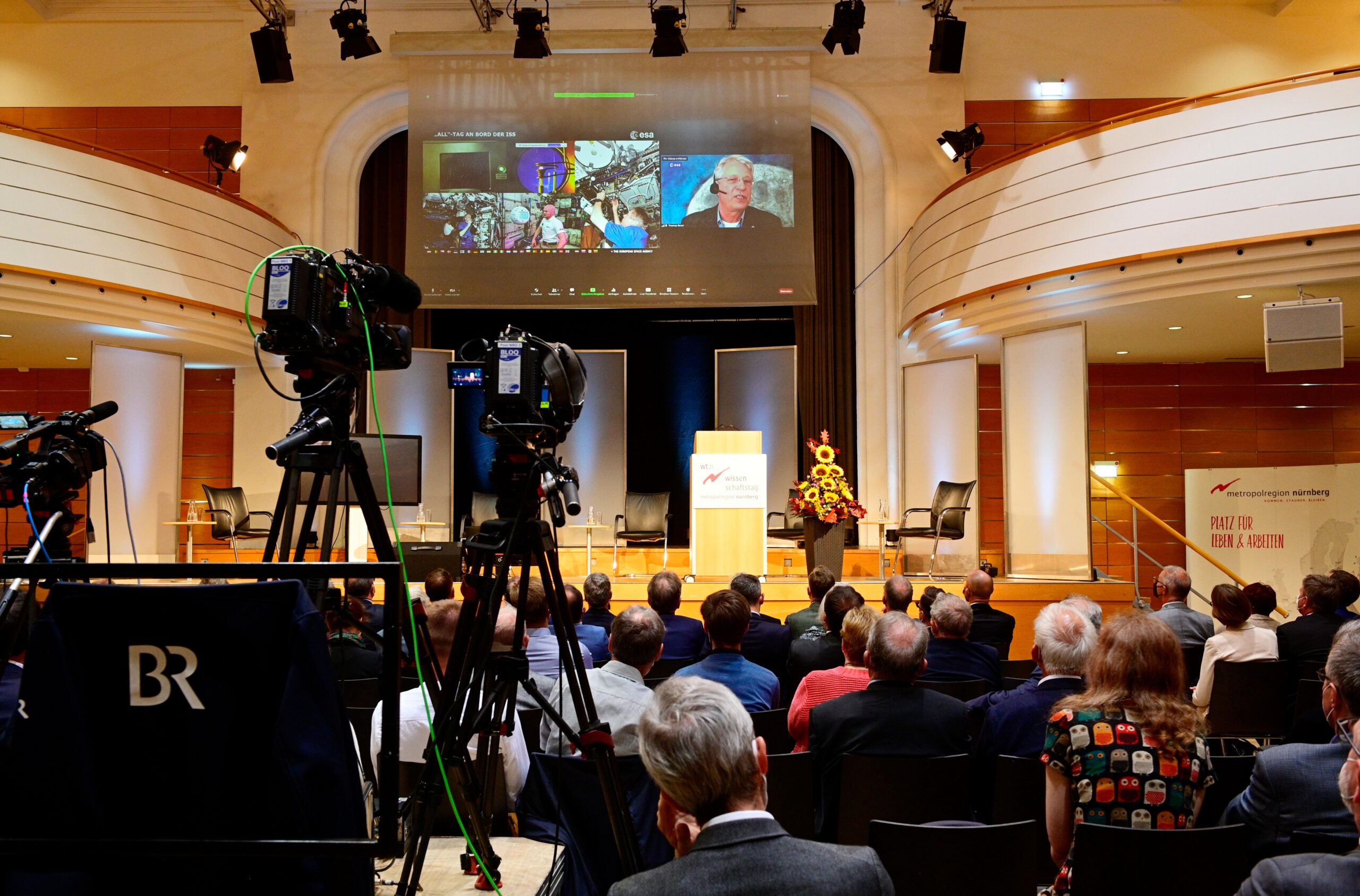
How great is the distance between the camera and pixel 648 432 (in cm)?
1235

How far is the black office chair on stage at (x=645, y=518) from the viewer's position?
1045 cm

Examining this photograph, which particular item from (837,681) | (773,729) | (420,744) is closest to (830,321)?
(837,681)

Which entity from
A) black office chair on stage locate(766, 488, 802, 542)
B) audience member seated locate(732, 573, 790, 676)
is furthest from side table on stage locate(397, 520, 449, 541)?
audience member seated locate(732, 573, 790, 676)

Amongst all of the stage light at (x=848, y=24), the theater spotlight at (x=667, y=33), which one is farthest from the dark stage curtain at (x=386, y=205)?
the stage light at (x=848, y=24)

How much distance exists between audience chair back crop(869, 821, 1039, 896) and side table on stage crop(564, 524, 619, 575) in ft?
20.2

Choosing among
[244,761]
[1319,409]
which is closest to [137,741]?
[244,761]

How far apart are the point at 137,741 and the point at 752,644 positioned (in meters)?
3.45

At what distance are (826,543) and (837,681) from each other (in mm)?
5247

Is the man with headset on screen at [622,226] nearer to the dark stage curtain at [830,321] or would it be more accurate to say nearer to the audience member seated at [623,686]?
the dark stage curtain at [830,321]

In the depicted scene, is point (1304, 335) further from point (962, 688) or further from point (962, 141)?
point (962, 688)

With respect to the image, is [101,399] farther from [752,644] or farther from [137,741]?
[137,741]

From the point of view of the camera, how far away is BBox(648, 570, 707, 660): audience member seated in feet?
15.0

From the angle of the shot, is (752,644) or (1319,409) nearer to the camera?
(752,644)

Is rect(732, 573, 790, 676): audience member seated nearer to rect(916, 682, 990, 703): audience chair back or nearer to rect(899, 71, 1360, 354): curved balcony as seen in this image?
rect(916, 682, 990, 703): audience chair back
